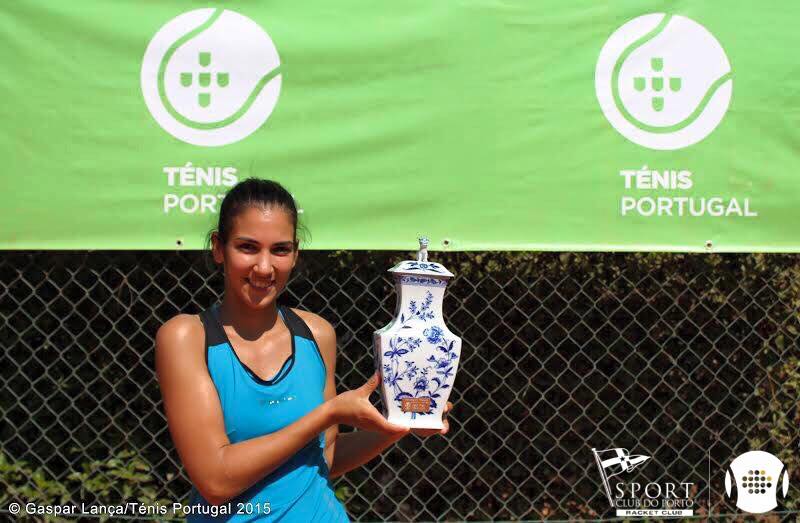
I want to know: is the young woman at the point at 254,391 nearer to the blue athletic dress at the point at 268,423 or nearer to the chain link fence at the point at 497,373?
the blue athletic dress at the point at 268,423

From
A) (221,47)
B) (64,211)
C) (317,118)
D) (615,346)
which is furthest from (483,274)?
(64,211)

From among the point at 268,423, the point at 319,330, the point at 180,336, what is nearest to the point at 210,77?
the point at 319,330

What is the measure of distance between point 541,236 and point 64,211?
1555 millimetres

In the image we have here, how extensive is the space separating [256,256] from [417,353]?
1.38ft

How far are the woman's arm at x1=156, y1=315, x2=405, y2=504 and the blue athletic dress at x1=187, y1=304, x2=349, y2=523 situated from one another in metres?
0.03

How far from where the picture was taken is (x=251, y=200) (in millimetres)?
1876

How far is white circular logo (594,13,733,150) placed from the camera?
3002mm

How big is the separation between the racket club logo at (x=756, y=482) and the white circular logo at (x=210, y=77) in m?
2.33

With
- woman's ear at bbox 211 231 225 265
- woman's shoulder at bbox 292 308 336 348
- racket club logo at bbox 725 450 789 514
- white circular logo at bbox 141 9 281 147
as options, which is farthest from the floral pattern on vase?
racket club logo at bbox 725 450 789 514

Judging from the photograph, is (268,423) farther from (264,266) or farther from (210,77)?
(210,77)

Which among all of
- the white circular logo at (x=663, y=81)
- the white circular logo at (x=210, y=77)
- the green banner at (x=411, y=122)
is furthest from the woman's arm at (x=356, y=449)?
the white circular logo at (x=663, y=81)

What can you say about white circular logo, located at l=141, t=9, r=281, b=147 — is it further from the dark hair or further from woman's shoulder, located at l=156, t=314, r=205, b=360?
woman's shoulder, located at l=156, t=314, r=205, b=360

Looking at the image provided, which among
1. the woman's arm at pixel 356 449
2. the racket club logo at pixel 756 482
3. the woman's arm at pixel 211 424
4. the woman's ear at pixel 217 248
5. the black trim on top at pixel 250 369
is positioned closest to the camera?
the woman's arm at pixel 211 424

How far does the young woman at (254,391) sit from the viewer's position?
171 centimetres
